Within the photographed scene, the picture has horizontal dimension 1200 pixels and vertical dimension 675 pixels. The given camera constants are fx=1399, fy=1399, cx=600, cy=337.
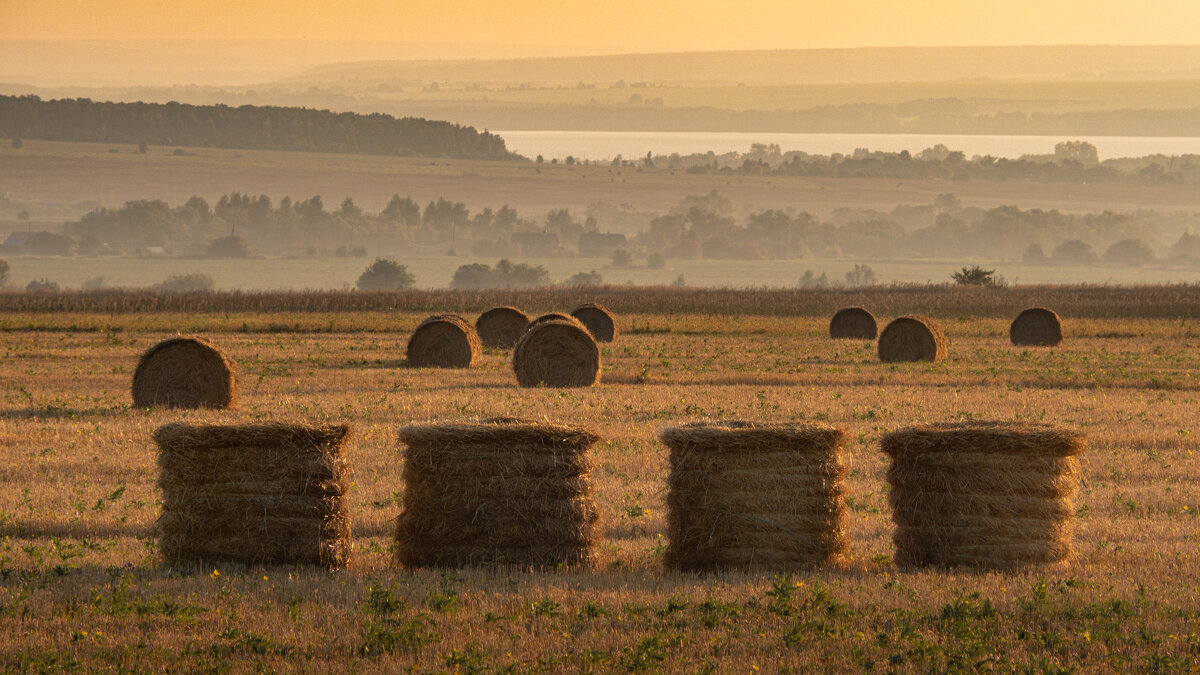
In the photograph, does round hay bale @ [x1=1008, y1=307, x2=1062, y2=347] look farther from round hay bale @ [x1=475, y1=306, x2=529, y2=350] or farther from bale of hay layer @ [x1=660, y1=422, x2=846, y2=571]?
bale of hay layer @ [x1=660, y1=422, x2=846, y2=571]

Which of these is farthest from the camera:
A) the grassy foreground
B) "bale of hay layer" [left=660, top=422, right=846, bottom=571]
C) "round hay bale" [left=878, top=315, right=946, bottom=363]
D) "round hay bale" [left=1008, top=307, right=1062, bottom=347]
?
"round hay bale" [left=1008, top=307, right=1062, bottom=347]

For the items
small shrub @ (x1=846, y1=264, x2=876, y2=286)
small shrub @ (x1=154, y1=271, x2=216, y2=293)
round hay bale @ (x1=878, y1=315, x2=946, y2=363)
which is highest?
small shrub @ (x1=846, y1=264, x2=876, y2=286)

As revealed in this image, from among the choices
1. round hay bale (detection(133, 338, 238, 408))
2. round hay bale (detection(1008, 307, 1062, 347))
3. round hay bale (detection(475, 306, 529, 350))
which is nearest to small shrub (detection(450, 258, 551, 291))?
round hay bale (detection(1008, 307, 1062, 347))

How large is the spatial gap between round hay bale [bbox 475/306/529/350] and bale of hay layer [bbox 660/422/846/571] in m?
28.9

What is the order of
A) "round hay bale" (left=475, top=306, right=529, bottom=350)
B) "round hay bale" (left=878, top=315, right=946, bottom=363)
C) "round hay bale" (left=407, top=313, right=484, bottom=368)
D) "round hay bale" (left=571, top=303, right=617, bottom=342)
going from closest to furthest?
"round hay bale" (left=407, top=313, right=484, bottom=368)
"round hay bale" (left=878, top=315, right=946, bottom=363)
"round hay bale" (left=475, top=306, right=529, bottom=350)
"round hay bale" (left=571, top=303, right=617, bottom=342)

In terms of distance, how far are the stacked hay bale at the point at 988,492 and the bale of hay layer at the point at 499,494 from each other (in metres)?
2.75

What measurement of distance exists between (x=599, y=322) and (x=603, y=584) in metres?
32.8

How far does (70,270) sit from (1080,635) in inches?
7255

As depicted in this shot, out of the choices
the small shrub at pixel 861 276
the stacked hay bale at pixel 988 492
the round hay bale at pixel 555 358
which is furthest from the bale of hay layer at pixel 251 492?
the small shrub at pixel 861 276

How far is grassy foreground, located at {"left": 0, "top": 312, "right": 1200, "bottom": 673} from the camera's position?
30.9 ft

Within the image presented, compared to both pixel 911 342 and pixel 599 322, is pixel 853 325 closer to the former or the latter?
pixel 599 322

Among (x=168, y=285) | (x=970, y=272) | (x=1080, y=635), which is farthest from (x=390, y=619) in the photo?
(x=168, y=285)

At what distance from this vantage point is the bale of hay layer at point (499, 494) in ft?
37.2

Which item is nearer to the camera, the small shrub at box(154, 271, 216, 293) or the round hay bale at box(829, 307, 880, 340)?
the round hay bale at box(829, 307, 880, 340)
